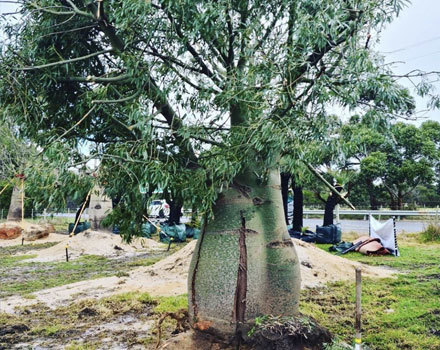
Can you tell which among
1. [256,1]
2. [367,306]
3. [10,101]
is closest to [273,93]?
[256,1]

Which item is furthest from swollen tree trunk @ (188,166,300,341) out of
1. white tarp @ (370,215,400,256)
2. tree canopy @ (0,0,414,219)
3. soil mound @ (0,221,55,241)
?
soil mound @ (0,221,55,241)

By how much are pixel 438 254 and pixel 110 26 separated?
9234 mm

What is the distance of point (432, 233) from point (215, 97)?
1100 centimetres

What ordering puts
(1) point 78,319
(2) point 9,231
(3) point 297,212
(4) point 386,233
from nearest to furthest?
1. (1) point 78,319
2. (4) point 386,233
3. (3) point 297,212
4. (2) point 9,231

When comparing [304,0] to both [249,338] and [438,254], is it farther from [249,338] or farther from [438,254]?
[438,254]

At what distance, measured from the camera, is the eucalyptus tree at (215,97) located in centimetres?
303

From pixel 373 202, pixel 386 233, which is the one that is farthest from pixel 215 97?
pixel 373 202

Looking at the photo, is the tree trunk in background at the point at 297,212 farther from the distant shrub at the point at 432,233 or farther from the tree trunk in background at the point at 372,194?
the tree trunk in background at the point at 372,194

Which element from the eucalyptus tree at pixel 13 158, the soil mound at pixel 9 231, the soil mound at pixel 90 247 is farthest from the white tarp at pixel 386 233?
the soil mound at pixel 9 231

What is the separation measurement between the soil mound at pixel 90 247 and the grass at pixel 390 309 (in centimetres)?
589

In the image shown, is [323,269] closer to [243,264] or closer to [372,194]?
[243,264]

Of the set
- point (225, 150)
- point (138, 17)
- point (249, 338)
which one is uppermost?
point (138, 17)

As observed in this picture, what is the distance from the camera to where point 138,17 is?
3100 millimetres

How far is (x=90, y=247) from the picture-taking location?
11.0 metres
